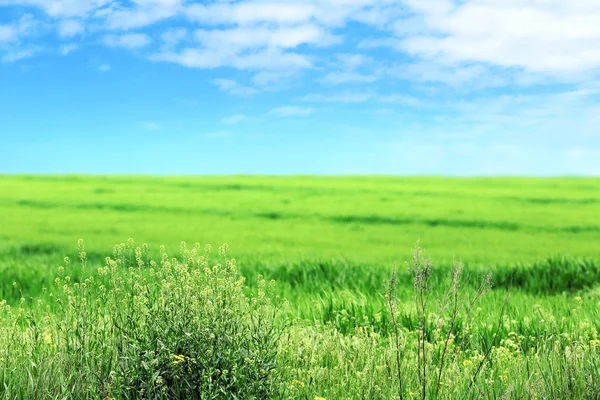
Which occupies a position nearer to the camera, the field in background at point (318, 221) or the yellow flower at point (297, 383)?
the yellow flower at point (297, 383)

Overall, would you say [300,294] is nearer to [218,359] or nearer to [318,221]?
[218,359]

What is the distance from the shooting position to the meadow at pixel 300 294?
3.88 meters

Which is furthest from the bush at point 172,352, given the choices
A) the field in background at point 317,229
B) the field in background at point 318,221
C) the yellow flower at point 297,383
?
the field in background at point 318,221

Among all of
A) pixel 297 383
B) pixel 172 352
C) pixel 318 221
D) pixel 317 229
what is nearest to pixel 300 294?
pixel 297 383

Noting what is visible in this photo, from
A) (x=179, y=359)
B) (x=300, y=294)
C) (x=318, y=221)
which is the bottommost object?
(x=300, y=294)

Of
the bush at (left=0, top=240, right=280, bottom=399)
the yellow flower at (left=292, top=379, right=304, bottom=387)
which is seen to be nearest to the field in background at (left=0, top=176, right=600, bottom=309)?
the yellow flower at (left=292, top=379, right=304, bottom=387)

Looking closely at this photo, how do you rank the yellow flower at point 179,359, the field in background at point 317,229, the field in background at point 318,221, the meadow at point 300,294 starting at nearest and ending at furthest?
1. the yellow flower at point 179,359
2. the meadow at point 300,294
3. the field in background at point 317,229
4. the field in background at point 318,221

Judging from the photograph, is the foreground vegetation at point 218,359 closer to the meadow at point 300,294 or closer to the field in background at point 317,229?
the meadow at point 300,294

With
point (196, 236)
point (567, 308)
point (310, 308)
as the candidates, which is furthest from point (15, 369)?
point (196, 236)

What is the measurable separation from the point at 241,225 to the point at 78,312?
1248 centimetres

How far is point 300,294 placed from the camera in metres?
8.42

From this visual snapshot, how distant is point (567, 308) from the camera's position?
7.43 metres

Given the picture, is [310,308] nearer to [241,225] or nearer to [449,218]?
[241,225]

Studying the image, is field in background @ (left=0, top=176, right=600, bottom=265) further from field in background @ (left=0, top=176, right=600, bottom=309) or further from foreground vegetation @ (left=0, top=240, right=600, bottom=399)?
foreground vegetation @ (left=0, top=240, right=600, bottom=399)
